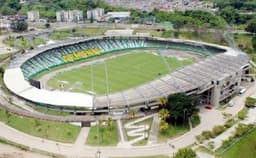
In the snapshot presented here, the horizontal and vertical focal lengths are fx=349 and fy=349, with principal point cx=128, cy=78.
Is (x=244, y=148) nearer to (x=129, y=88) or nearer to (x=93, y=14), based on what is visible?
(x=129, y=88)

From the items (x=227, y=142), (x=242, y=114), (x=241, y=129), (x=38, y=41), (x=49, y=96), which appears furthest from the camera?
(x=38, y=41)

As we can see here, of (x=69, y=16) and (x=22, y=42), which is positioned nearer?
(x=22, y=42)

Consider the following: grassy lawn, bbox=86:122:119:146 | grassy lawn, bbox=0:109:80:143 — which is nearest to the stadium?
grassy lawn, bbox=0:109:80:143

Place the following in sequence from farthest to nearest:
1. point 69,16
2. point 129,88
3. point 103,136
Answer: point 69,16 → point 129,88 → point 103,136

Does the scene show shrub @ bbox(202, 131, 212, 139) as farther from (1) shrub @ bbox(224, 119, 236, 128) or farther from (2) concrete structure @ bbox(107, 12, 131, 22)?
(2) concrete structure @ bbox(107, 12, 131, 22)

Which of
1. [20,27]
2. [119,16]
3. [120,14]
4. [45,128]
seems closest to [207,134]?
[45,128]

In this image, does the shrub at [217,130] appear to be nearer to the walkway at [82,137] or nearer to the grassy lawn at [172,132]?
the grassy lawn at [172,132]
